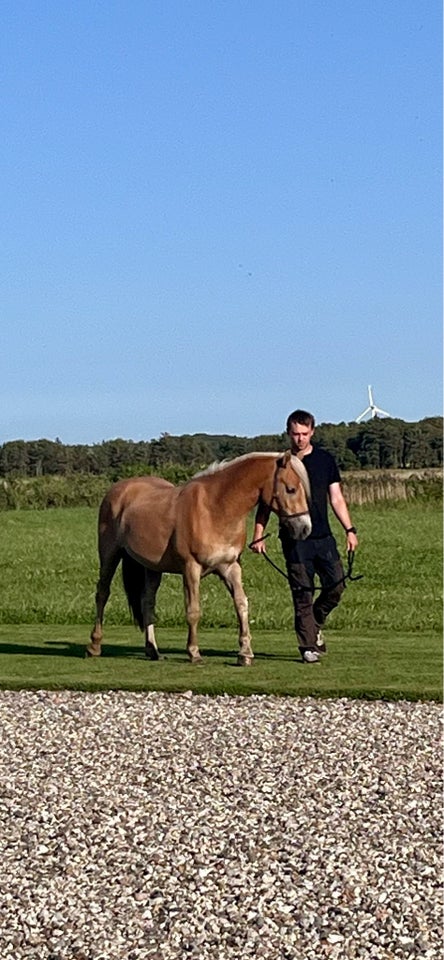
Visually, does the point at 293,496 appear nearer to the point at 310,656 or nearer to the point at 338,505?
the point at 338,505

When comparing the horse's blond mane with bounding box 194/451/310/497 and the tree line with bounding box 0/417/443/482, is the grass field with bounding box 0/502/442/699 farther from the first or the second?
the tree line with bounding box 0/417/443/482

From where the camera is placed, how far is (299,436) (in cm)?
1344

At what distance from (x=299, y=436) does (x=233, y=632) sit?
5056 millimetres

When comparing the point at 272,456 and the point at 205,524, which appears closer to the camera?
the point at 272,456

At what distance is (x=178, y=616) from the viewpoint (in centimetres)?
1953

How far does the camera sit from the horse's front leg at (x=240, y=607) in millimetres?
13719

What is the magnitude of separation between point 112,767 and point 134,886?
8.07 ft

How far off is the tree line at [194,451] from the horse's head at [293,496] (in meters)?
39.1

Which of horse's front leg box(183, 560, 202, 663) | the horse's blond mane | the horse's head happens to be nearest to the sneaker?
horse's front leg box(183, 560, 202, 663)

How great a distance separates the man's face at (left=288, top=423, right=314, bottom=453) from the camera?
527 inches

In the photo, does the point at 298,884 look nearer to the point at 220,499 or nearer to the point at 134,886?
the point at 134,886

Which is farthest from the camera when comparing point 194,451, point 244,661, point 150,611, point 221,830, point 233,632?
point 194,451

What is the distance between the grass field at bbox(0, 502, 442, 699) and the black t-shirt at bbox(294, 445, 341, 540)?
1.24 m

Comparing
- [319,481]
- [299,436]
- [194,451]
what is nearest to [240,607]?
[319,481]
